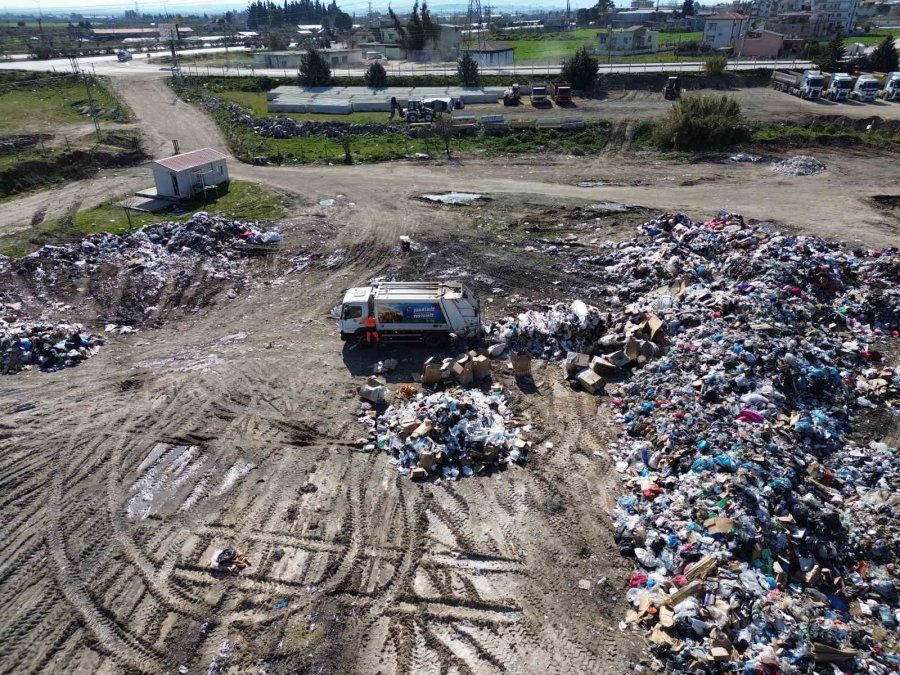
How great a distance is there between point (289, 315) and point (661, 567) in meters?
13.7

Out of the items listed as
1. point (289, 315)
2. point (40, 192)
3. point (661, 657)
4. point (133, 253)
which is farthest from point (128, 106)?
point (661, 657)

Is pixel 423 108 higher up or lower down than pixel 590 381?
higher up

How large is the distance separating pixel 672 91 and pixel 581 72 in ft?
24.3

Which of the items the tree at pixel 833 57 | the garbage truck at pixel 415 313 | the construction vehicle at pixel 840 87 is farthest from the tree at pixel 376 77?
the garbage truck at pixel 415 313

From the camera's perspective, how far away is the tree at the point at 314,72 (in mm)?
50812

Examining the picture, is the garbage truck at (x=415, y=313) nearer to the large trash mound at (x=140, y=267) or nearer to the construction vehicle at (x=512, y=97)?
the large trash mound at (x=140, y=267)

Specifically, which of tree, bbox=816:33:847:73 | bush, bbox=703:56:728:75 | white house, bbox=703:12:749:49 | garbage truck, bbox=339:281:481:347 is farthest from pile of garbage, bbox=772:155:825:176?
white house, bbox=703:12:749:49

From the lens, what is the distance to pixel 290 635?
9312 mm

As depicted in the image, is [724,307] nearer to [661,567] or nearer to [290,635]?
[661,567]

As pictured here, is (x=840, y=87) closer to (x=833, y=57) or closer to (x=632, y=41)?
(x=833, y=57)

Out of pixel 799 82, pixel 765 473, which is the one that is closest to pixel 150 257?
pixel 765 473

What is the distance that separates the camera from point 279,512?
38.1 ft

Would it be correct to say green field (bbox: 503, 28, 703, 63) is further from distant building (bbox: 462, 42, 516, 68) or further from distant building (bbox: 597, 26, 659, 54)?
distant building (bbox: 462, 42, 516, 68)

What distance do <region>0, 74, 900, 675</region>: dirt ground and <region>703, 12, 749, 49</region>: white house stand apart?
6186 cm
